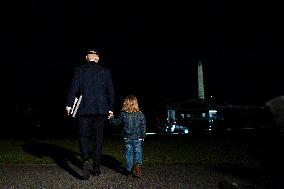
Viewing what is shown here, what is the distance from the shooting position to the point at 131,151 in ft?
28.2

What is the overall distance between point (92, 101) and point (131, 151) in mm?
1185

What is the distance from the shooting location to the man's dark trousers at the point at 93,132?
7.94 metres

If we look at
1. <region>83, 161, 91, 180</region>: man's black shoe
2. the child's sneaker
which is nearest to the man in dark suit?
<region>83, 161, 91, 180</region>: man's black shoe

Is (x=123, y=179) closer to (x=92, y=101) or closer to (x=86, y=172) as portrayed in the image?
(x=86, y=172)

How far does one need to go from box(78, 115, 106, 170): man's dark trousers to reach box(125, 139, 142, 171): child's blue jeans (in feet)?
2.04

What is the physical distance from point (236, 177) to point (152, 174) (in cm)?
134

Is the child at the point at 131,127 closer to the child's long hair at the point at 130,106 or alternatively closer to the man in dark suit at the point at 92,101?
the child's long hair at the point at 130,106

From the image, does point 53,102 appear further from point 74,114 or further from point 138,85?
point 74,114

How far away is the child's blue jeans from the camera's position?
8422 millimetres

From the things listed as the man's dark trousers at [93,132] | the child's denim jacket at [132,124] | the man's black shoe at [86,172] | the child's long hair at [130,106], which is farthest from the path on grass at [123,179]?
the child's long hair at [130,106]

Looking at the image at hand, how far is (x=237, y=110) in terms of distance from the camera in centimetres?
5875

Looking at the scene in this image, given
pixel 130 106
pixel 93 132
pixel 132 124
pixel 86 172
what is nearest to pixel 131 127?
pixel 132 124

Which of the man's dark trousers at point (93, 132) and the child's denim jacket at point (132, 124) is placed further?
the child's denim jacket at point (132, 124)

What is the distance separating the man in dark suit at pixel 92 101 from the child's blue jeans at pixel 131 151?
2.01ft
